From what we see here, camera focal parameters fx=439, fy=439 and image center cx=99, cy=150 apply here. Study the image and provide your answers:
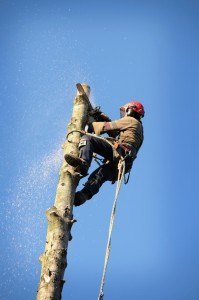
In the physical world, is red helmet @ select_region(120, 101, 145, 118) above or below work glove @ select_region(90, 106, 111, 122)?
above

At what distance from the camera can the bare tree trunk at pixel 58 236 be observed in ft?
13.1

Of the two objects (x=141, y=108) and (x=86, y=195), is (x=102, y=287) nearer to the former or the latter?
(x=86, y=195)

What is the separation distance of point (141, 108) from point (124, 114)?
0.89 ft

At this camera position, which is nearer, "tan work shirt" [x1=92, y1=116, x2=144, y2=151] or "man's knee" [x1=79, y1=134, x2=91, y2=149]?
"man's knee" [x1=79, y1=134, x2=91, y2=149]

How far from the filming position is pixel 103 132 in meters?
6.02

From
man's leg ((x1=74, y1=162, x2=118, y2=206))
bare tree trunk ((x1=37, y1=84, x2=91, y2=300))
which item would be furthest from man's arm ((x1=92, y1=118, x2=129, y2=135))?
bare tree trunk ((x1=37, y1=84, x2=91, y2=300))

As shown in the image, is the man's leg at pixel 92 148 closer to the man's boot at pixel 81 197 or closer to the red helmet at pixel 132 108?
the man's boot at pixel 81 197

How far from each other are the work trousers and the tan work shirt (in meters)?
0.30

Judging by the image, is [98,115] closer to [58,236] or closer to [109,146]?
[109,146]

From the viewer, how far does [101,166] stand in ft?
18.6

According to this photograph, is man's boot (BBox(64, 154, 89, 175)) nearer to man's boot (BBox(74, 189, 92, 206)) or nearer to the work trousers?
the work trousers

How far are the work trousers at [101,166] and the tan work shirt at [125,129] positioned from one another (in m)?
0.30

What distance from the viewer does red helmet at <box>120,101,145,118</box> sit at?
6.53 metres

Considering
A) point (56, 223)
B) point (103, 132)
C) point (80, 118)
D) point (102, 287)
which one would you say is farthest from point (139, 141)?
point (102, 287)
